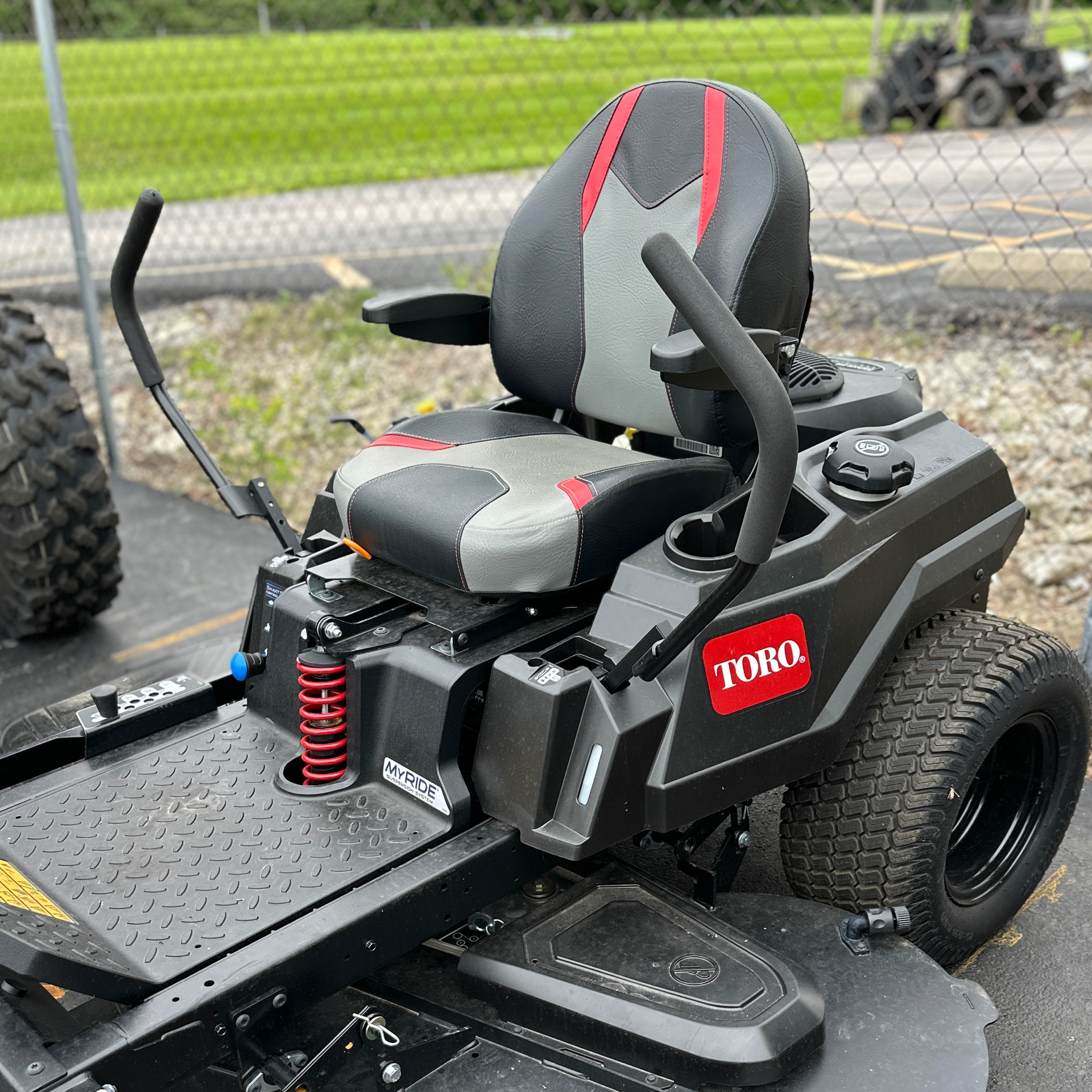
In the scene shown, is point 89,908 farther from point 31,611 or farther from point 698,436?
point 31,611

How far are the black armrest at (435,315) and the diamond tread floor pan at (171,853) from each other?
0.96 meters

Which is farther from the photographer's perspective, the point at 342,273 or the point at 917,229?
the point at 342,273

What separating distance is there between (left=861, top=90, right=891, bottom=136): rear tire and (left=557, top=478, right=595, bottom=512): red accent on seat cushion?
9.48 m

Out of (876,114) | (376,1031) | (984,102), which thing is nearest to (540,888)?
(376,1031)

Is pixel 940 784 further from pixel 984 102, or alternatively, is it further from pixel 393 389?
pixel 984 102

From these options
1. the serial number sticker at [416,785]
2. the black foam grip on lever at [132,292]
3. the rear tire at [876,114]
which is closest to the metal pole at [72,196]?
the black foam grip on lever at [132,292]

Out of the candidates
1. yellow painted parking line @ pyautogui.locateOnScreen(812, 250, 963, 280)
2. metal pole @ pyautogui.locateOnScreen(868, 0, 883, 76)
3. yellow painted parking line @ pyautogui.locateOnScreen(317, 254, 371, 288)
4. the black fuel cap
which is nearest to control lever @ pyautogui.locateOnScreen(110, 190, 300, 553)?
the black fuel cap

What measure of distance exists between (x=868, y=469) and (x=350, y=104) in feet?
44.7

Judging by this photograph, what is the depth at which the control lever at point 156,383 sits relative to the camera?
→ 8.27 ft

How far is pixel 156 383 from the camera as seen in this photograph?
2629mm

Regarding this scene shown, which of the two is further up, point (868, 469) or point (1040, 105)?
point (868, 469)

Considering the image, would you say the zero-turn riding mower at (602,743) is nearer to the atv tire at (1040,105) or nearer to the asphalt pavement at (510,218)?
the asphalt pavement at (510,218)

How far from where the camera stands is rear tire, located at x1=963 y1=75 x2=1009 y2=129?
10906 mm

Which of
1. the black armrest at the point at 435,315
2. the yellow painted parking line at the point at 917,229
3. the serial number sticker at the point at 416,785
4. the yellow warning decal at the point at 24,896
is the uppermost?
the black armrest at the point at 435,315
